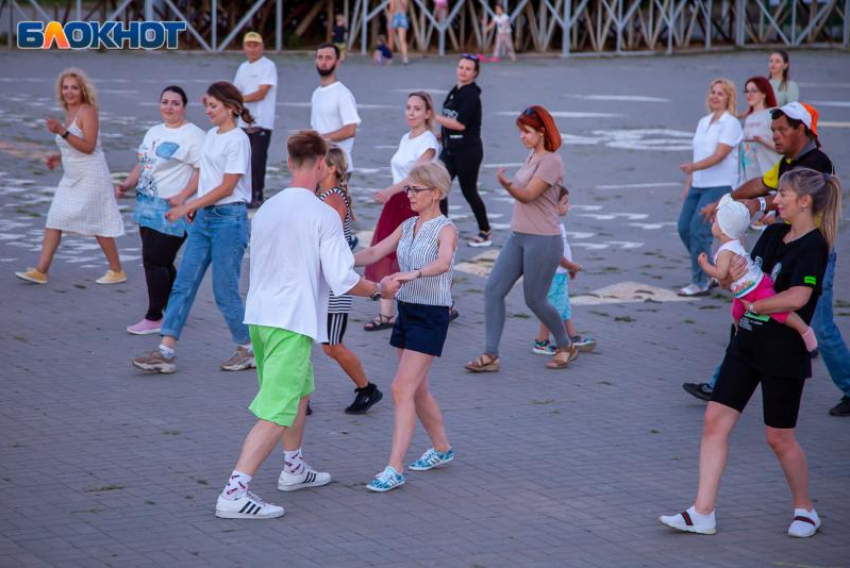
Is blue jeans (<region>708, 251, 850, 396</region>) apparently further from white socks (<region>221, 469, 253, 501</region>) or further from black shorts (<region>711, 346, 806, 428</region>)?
white socks (<region>221, 469, 253, 501</region>)

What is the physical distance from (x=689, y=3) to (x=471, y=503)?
39.7m

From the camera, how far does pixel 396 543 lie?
5695 millimetres

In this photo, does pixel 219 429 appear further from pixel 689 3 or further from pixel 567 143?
pixel 689 3

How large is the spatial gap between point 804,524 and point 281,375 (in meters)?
2.50

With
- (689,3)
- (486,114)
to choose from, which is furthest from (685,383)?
(689,3)

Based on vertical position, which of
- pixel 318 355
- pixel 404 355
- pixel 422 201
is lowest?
pixel 318 355

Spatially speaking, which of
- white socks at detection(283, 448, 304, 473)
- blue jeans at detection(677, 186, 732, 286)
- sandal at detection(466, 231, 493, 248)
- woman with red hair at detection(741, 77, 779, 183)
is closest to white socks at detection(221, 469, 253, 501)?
white socks at detection(283, 448, 304, 473)

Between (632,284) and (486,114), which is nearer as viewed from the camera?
(632,284)

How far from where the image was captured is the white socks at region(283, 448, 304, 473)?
6.38 meters

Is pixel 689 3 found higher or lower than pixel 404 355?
higher

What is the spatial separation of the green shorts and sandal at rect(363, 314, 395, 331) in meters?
3.77

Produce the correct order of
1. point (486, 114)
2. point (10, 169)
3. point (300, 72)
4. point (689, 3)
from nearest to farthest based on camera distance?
1. point (10, 169)
2. point (486, 114)
3. point (300, 72)
4. point (689, 3)

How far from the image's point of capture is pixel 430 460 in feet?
22.1

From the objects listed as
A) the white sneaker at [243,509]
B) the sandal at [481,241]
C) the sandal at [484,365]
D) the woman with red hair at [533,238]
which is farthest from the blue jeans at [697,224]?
the white sneaker at [243,509]
